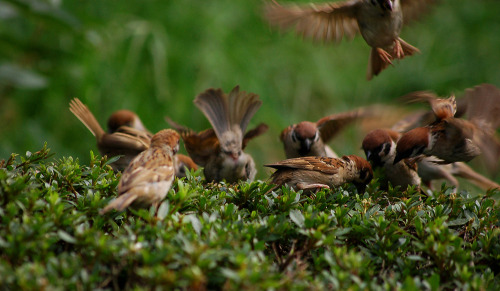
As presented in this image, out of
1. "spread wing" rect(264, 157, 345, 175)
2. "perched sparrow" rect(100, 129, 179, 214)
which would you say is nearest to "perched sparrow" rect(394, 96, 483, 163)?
"spread wing" rect(264, 157, 345, 175)

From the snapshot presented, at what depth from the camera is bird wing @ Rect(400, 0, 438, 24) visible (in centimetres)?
347

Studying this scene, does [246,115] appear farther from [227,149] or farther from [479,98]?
[479,98]

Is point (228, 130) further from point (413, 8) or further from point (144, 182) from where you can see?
point (144, 182)

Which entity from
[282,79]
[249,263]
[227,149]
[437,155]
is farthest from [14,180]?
[282,79]

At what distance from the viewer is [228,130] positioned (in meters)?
3.99

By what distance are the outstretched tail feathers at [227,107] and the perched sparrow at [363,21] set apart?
0.63 m

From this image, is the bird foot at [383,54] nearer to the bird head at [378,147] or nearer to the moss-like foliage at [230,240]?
the bird head at [378,147]

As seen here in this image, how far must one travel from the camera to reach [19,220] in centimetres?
217

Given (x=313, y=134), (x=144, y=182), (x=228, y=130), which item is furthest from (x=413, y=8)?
(x=144, y=182)

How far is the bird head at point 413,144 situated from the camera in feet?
10.6

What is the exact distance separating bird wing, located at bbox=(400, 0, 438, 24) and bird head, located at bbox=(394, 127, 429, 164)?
76 centimetres

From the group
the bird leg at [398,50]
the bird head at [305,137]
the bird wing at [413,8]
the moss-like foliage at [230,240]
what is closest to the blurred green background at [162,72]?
the bird head at [305,137]

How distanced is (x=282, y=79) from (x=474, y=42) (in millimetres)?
3093

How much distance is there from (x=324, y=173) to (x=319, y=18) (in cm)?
101
